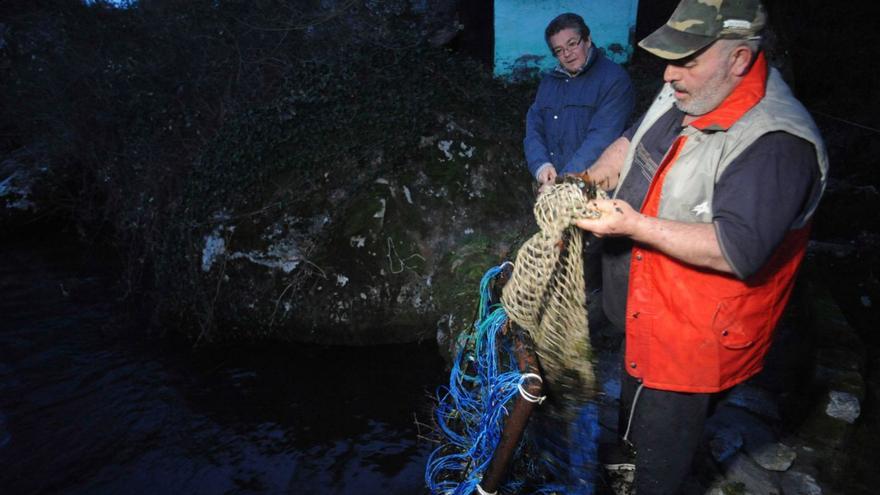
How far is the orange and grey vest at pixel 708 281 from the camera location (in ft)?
5.55

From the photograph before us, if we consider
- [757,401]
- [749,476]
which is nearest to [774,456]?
[749,476]

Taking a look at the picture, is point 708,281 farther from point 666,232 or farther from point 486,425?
point 486,425

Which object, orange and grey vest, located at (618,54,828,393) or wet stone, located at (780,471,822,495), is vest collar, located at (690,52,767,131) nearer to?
orange and grey vest, located at (618,54,828,393)

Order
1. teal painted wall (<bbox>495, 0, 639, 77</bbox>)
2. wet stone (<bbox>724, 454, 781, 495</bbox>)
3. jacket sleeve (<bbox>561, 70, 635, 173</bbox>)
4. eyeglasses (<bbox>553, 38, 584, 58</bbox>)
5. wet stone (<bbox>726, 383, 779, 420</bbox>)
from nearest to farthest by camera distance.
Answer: wet stone (<bbox>724, 454, 781, 495</bbox>), wet stone (<bbox>726, 383, 779, 420</bbox>), jacket sleeve (<bbox>561, 70, 635, 173</bbox>), eyeglasses (<bbox>553, 38, 584, 58</bbox>), teal painted wall (<bbox>495, 0, 639, 77</bbox>)

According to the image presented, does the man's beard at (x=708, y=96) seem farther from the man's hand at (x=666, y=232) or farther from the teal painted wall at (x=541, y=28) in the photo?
the teal painted wall at (x=541, y=28)

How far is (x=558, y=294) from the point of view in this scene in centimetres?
205

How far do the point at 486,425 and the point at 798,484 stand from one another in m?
2.13

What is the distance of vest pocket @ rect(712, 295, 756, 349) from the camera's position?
1.81 meters

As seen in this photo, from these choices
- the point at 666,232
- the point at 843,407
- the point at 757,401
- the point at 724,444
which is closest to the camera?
the point at 666,232

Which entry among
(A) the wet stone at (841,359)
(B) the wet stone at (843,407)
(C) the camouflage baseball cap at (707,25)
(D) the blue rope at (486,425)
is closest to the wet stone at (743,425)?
(B) the wet stone at (843,407)

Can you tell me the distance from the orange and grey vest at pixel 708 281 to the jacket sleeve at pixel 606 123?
1772 mm

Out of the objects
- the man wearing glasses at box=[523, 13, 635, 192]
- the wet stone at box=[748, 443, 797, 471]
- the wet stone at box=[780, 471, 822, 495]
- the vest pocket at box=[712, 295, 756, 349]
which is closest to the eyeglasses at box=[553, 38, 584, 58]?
the man wearing glasses at box=[523, 13, 635, 192]

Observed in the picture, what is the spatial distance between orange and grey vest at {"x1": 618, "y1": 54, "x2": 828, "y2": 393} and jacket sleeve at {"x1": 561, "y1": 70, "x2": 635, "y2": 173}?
1.77m

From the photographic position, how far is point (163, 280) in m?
6.52
